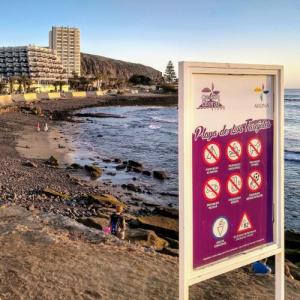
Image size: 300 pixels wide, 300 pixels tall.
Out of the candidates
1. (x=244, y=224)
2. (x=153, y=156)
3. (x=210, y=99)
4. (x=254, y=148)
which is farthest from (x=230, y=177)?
(x=153, y=156)

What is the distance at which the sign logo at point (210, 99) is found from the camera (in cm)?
337

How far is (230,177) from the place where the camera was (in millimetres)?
3592

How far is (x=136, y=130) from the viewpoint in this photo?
45750 mm

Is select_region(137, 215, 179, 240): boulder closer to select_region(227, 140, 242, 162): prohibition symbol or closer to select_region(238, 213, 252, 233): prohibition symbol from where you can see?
select_region(238, 213, 252, 233): prohibition symbol

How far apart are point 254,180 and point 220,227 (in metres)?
0.50

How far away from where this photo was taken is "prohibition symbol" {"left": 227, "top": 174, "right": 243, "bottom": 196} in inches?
142

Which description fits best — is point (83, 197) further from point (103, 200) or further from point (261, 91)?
point (261, 91)

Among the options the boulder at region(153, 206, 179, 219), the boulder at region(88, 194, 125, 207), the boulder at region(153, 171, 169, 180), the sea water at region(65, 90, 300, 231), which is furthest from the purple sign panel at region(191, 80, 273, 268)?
the boulder at region(153, 171, 169, 180)

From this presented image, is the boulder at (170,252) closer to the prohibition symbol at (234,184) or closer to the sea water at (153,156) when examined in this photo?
the prohibition symbol at (234,184)

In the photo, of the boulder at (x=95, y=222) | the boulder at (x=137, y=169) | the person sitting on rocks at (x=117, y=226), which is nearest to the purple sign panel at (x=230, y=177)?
the person sitting on rocks at (x=117, y=226)

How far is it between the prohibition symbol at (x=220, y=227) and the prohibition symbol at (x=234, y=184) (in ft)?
0.74

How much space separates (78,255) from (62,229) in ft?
5.57

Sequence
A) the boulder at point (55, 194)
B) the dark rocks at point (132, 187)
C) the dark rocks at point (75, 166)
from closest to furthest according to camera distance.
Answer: the boulder at point (55, 194) → the dark rocks at point (132, 187) → the dark rocks at point (75, 166)

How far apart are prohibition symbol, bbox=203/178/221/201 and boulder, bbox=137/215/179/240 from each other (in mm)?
6362
